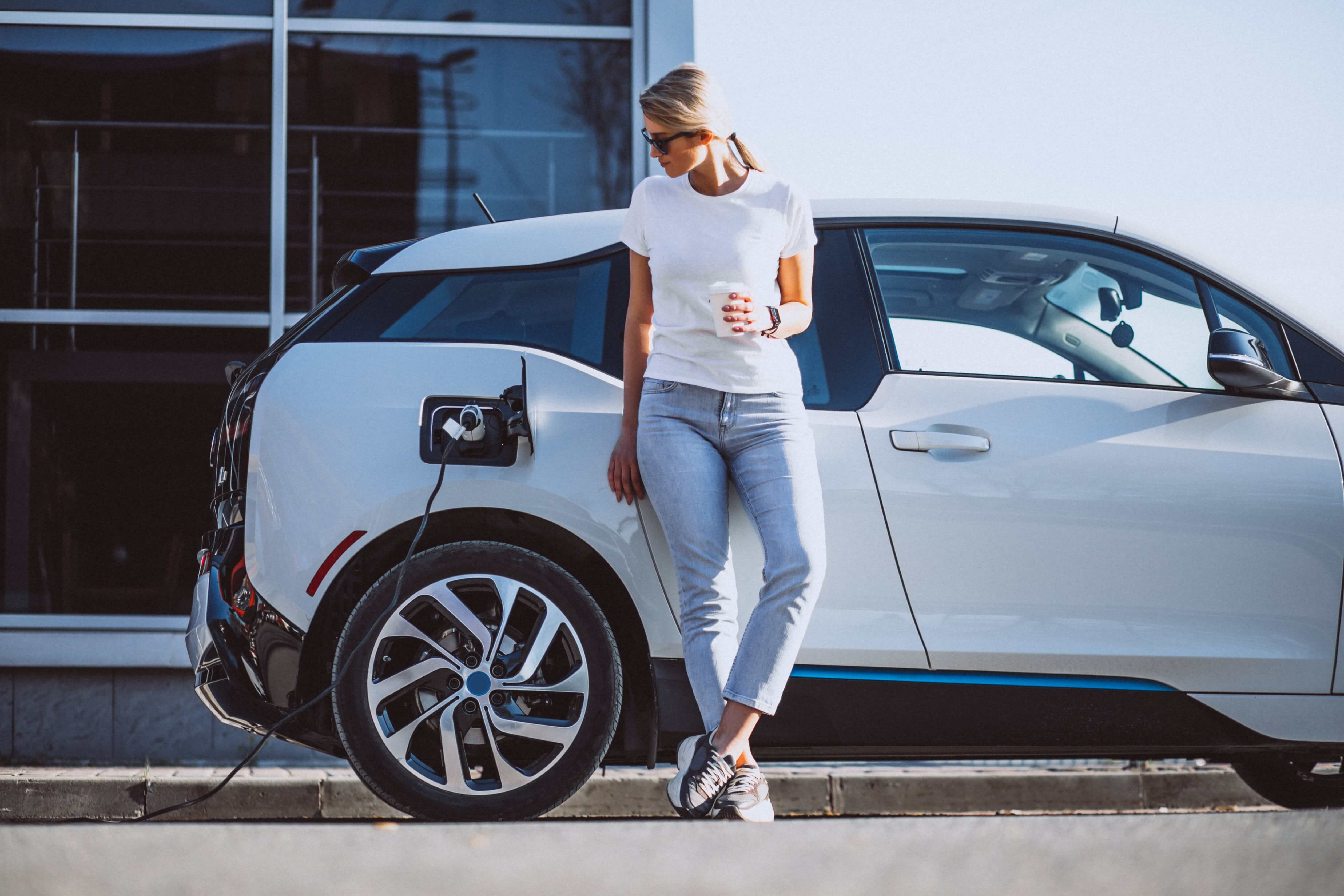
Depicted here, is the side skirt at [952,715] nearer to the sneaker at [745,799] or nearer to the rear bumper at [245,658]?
the sneaker at [745,799]

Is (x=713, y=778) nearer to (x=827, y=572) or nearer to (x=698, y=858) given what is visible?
(x=827, y=572)

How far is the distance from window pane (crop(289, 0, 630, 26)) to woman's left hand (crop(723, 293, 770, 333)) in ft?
14.5

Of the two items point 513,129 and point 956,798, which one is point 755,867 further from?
point 513,129

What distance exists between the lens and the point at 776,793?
4.42 m

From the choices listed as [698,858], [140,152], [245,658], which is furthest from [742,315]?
[140,152]

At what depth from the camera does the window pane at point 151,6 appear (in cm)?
617

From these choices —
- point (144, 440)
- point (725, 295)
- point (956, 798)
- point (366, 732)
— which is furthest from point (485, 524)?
point (144, 440)

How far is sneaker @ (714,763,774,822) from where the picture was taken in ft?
7.85

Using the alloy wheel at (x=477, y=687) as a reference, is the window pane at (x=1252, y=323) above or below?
above

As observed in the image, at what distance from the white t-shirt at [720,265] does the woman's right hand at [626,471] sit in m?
0.18

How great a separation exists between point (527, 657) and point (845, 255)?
131 cm

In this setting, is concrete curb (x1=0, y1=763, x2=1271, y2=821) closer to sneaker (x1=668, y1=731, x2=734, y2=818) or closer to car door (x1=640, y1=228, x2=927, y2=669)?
car door (x1=640, y1=228, x2=927, y2=669)

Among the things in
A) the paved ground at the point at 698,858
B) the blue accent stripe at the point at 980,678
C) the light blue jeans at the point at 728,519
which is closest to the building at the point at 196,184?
the light blue jeans at the point at 728,519

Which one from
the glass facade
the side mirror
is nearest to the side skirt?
the side mirror
